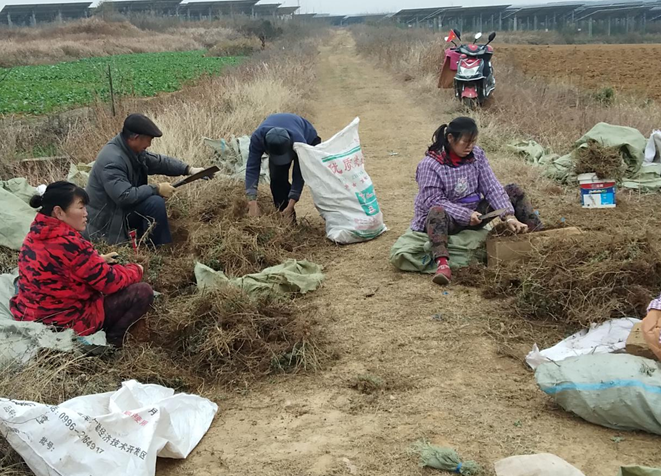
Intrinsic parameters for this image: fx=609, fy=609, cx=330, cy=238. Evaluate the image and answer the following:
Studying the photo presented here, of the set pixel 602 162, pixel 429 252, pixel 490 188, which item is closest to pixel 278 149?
pixel 429 252

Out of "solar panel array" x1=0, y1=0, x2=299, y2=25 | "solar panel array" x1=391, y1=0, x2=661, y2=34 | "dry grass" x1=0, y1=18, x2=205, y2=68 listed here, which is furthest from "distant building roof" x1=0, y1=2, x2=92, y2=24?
"solar panel array" x1=391, y1=0, x2=661, y2=34

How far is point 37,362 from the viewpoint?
2863 millimetres

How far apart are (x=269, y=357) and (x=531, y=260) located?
183cm

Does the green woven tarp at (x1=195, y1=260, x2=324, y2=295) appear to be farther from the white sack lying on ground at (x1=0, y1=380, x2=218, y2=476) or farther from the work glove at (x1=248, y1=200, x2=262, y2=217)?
Result: the white sack lying on ground at (x1=0, y1=380, x2=218, y2=476)

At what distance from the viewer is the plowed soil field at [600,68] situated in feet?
51.6

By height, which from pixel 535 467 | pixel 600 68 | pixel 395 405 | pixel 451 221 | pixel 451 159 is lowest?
pixel 395 405

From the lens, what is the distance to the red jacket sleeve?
326 cm

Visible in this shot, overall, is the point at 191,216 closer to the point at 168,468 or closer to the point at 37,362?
the point at 37,362

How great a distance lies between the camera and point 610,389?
2.62m

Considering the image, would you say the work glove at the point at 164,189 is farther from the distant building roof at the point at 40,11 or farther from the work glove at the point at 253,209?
the distant building roof at the point at 40,11

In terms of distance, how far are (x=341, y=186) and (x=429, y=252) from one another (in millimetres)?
1049

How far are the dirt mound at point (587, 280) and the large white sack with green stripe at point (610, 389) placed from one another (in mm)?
828

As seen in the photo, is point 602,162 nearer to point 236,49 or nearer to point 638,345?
point 638,345

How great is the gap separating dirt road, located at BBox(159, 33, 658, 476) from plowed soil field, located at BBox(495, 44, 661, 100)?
11.7 m
